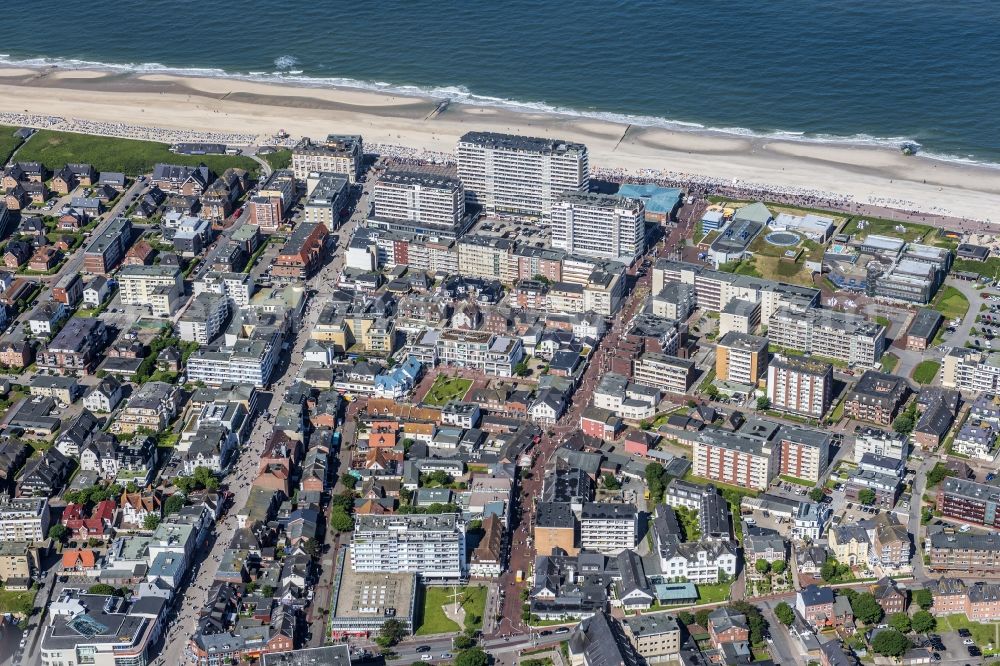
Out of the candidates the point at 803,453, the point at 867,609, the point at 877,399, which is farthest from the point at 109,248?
the point at 867,609

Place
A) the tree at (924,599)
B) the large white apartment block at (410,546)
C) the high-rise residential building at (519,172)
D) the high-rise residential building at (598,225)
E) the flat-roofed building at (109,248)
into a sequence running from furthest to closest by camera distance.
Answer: the high-rise residential building at (519,172) < the flat-roofed building at (109,248) < the high-rise residential building at (598,225) < the large white apartment block at (410,546) < the tree at (924,599)

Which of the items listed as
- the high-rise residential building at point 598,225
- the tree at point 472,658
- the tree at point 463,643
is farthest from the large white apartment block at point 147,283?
the tree at point 472,658

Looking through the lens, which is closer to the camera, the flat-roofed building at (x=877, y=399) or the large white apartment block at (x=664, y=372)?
the flat-roofed building at (x=877, y=399)

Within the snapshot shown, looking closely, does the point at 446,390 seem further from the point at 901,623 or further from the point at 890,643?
the point at 890,643

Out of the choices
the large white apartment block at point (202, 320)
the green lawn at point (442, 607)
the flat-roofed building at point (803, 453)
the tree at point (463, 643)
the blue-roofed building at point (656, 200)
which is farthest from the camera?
the blue-roofed building at point (656, 200)

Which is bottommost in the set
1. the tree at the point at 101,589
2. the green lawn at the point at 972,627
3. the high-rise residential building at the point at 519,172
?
the green lawn at the point at 972,627

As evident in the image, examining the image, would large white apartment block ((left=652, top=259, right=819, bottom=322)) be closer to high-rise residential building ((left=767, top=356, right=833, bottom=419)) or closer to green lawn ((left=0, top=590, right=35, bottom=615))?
high-rise residential building ((left=767, top=356, right=833, bottom=419))

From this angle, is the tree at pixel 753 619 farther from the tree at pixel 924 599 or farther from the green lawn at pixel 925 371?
the green lawn at pixel 925 371
